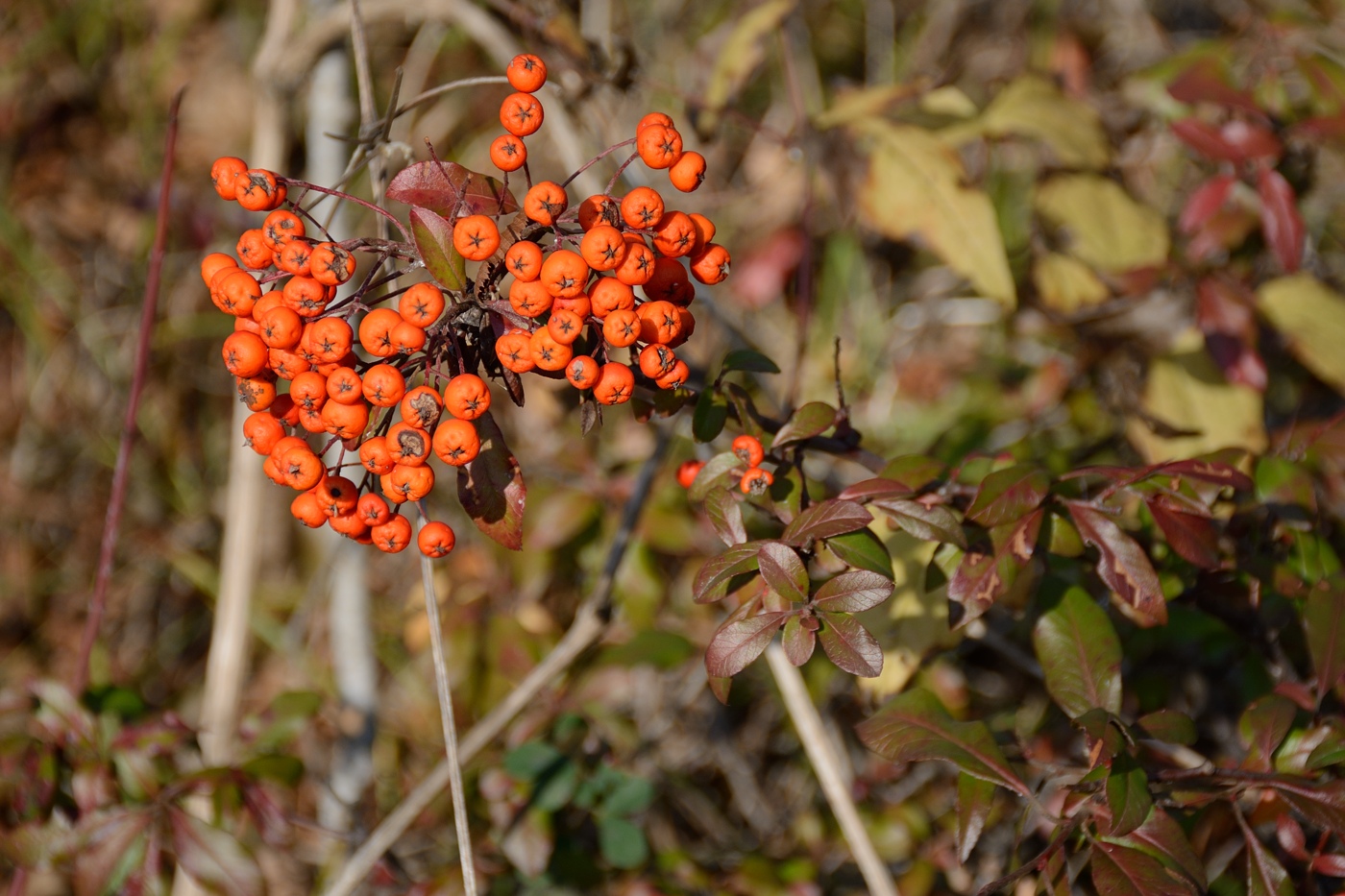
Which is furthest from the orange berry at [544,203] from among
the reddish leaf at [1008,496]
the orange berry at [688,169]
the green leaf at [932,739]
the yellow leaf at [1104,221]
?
the yellow leaf at [1104,221]

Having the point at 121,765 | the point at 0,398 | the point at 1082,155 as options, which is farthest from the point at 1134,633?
the point at 0,398

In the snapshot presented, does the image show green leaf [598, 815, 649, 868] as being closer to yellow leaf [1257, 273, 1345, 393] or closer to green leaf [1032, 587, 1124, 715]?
green leaf [1032, 587, 1124, 715]

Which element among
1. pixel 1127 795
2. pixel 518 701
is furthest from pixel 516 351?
pixel 518 701

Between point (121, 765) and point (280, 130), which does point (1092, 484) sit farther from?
point (280, 130)

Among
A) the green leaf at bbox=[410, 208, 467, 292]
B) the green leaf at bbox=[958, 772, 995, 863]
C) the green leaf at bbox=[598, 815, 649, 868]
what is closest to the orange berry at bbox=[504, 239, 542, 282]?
the green leaf at bbox=[410, 208, 467, 292]

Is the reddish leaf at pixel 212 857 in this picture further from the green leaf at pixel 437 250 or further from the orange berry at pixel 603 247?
the orange berry at pixel 603 247

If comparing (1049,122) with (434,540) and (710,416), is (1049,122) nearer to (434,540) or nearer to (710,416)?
(710,416)
